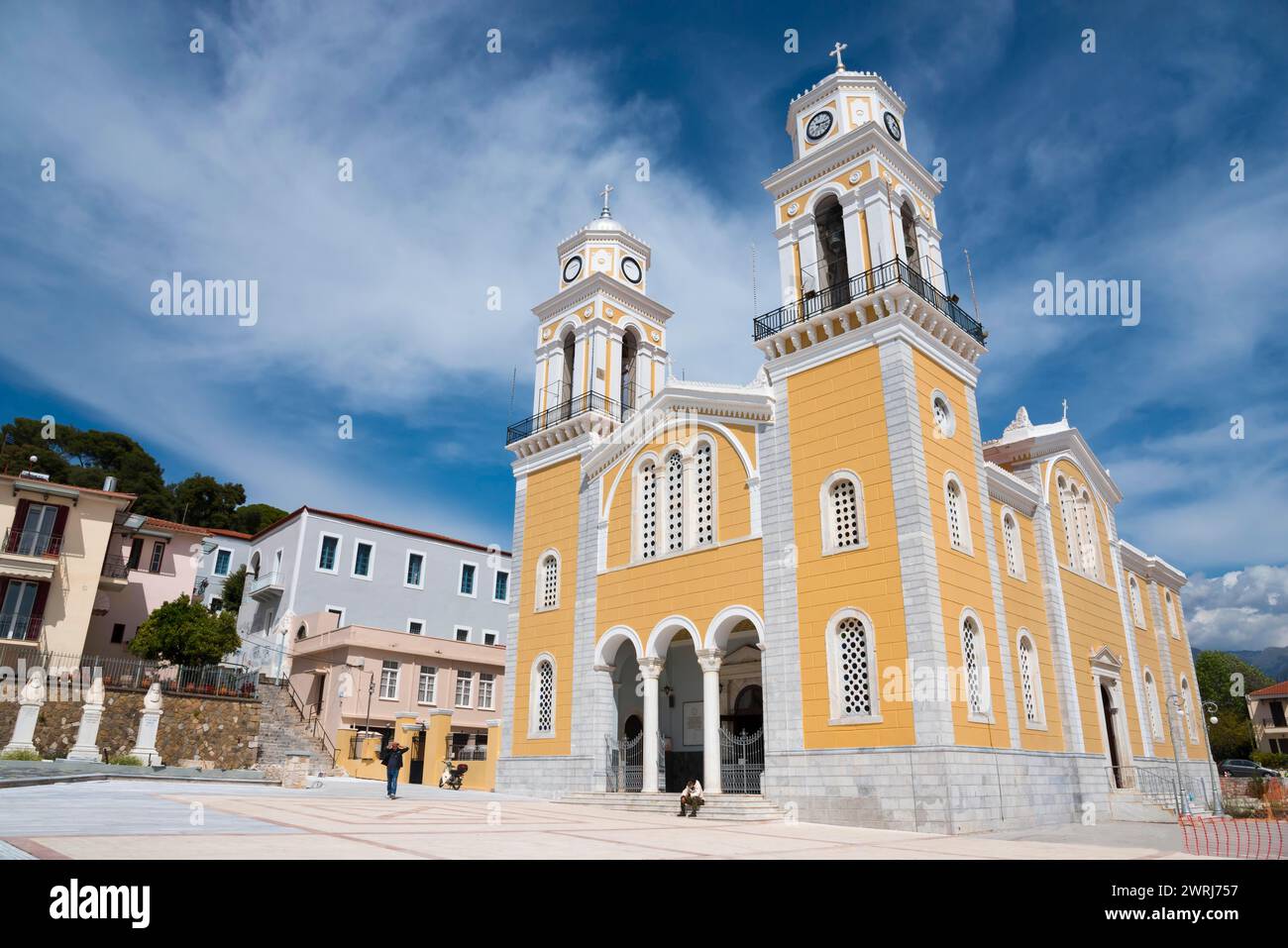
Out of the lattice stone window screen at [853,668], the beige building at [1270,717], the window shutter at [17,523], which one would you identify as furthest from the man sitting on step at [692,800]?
the beige building at [1270,717]

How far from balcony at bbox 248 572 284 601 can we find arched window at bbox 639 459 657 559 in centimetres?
2017

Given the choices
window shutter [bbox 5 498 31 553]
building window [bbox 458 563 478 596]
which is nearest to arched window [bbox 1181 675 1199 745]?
building window [bbox 458 563 478 596]

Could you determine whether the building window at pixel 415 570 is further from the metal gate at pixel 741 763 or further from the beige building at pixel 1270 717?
the beige building at pixel 1270 717

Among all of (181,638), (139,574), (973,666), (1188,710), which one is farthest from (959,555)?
(139,574)

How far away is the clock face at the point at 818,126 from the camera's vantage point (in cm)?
1959

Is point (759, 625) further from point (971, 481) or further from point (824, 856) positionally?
point (824, 856)

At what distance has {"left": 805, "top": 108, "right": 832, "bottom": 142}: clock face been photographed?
19592mm

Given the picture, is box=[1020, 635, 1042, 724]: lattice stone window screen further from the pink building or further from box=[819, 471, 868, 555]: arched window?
the pink building

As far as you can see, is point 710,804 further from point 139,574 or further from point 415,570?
point 139,574

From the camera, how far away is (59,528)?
27016mm

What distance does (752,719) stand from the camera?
19328mm

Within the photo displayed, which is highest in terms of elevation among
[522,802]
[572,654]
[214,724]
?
[572,654]
